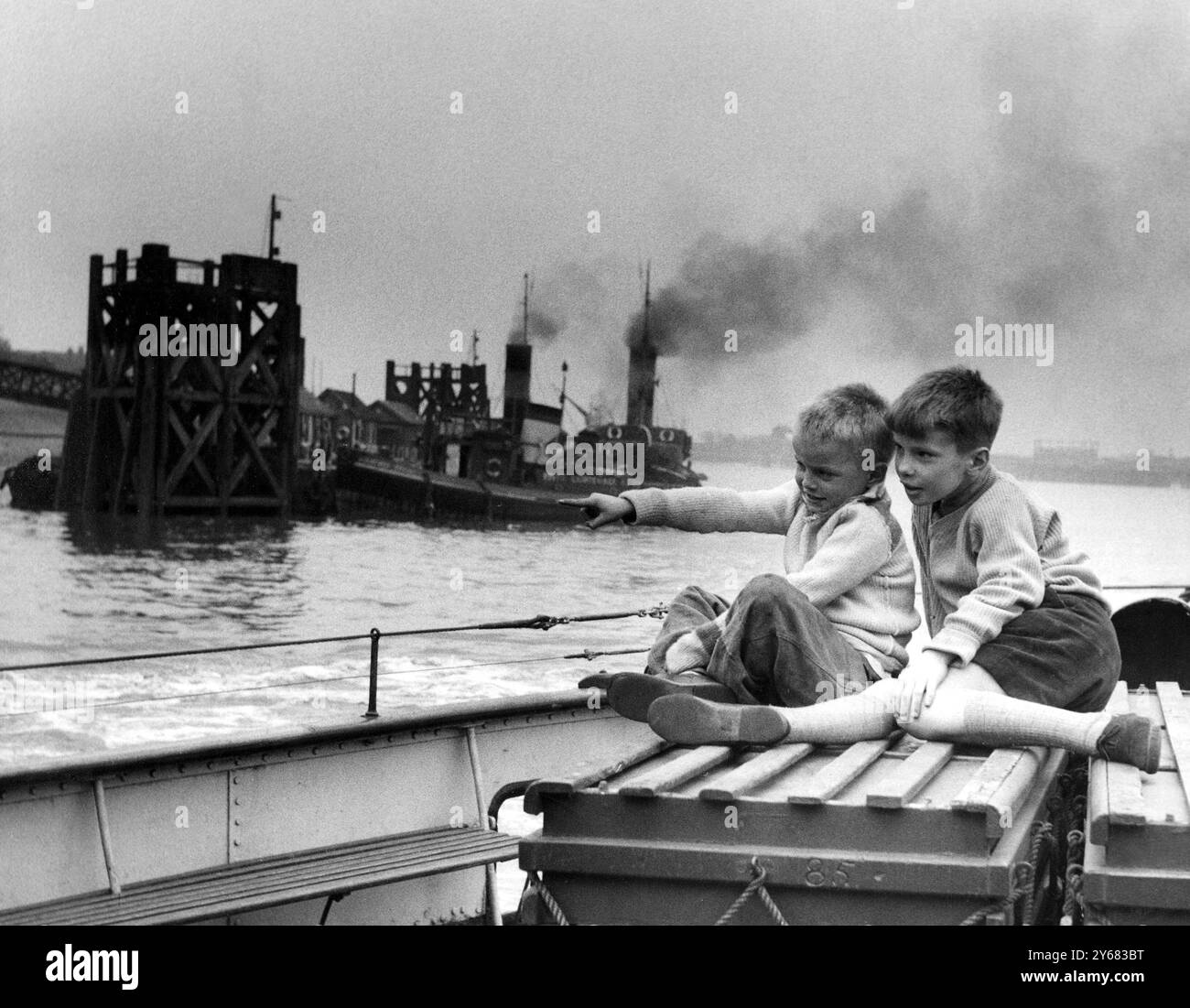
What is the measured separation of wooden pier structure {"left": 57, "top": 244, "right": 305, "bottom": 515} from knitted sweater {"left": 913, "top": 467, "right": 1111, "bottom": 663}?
32.6 m

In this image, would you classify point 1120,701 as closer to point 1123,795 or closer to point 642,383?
point 1123,795

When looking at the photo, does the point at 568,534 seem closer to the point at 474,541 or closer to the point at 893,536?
the point at 474,541

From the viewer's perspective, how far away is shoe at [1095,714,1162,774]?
3.21 meters

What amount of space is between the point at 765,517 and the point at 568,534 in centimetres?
4576

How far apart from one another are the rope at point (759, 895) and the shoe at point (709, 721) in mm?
564

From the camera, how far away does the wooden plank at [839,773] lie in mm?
2801

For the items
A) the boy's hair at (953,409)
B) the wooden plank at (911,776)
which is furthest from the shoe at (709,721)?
the boy's hair at (953,409)

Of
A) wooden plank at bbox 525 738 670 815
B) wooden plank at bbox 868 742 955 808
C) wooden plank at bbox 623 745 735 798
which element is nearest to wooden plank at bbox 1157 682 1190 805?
wooden plank at bbox 868 742 955 808

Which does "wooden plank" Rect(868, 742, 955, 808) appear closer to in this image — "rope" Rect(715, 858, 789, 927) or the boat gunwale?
"rope" Rect(715, 858, 789, 927)

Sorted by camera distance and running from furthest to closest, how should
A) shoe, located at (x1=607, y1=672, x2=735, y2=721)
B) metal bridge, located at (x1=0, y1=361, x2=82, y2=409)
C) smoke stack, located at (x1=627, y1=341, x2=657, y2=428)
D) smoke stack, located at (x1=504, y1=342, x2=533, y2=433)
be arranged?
1. smoke stack, located at (x1=504, y1=342, x2=533, y2=433)
2. smoke stack, located at (x1=627, y1=341, x2=657, y2=428)
3. metal bridge, located at (x1=0, y1=361, x2=82, y2=409)
4. shoe, located at (x1=607, y1=672, x2=735, y2=721)

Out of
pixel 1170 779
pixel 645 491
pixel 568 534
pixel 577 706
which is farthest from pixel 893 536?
pixel 568 534

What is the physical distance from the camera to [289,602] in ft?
147

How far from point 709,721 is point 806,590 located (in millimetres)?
734

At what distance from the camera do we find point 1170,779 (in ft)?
10.5
